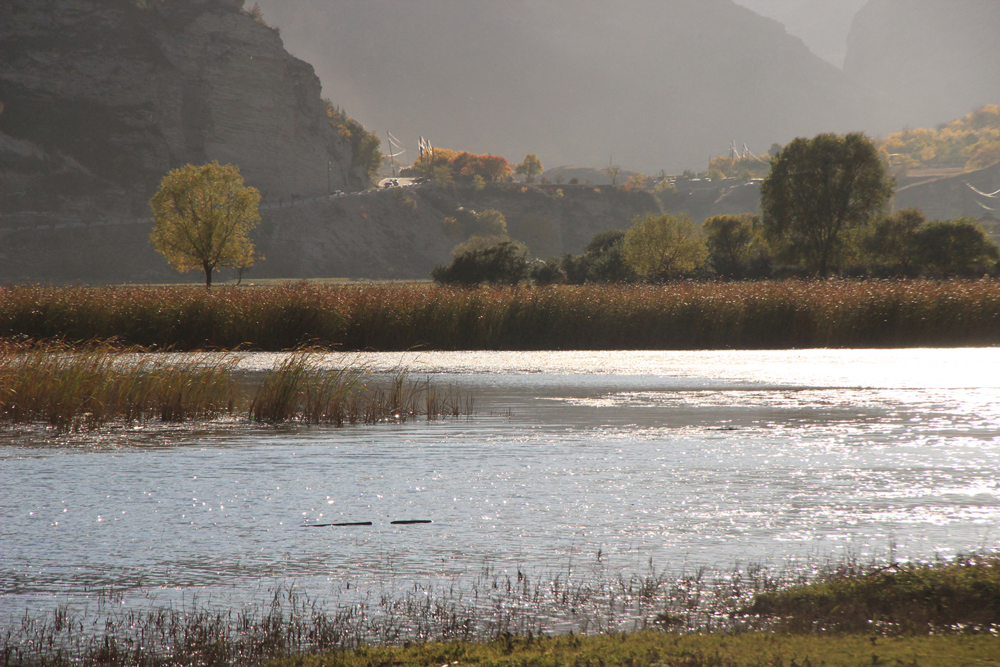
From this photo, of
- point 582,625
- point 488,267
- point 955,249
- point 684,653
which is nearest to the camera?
point 684,653

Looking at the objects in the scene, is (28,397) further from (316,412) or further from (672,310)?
(672,310)

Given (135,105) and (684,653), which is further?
(135,105)

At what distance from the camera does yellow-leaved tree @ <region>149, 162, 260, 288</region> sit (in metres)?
64.2

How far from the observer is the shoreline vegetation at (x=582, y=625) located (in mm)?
4227

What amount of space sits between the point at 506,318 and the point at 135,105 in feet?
487

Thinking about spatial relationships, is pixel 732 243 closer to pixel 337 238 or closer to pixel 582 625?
pixel 582 625

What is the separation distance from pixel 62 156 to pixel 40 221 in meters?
18.6

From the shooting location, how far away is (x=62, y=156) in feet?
478

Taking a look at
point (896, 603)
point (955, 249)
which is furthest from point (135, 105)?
point (896, 603)

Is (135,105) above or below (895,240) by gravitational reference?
above

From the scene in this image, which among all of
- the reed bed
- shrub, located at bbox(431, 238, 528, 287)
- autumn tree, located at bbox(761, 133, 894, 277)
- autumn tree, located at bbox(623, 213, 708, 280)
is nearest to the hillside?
autumn tree, located at bbox(623, 213, 708, 280)

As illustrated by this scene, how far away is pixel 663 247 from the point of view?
64.6 m

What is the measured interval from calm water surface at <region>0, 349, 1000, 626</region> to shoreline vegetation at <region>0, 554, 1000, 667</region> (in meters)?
0.38

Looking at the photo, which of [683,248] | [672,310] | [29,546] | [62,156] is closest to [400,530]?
[29,546]
